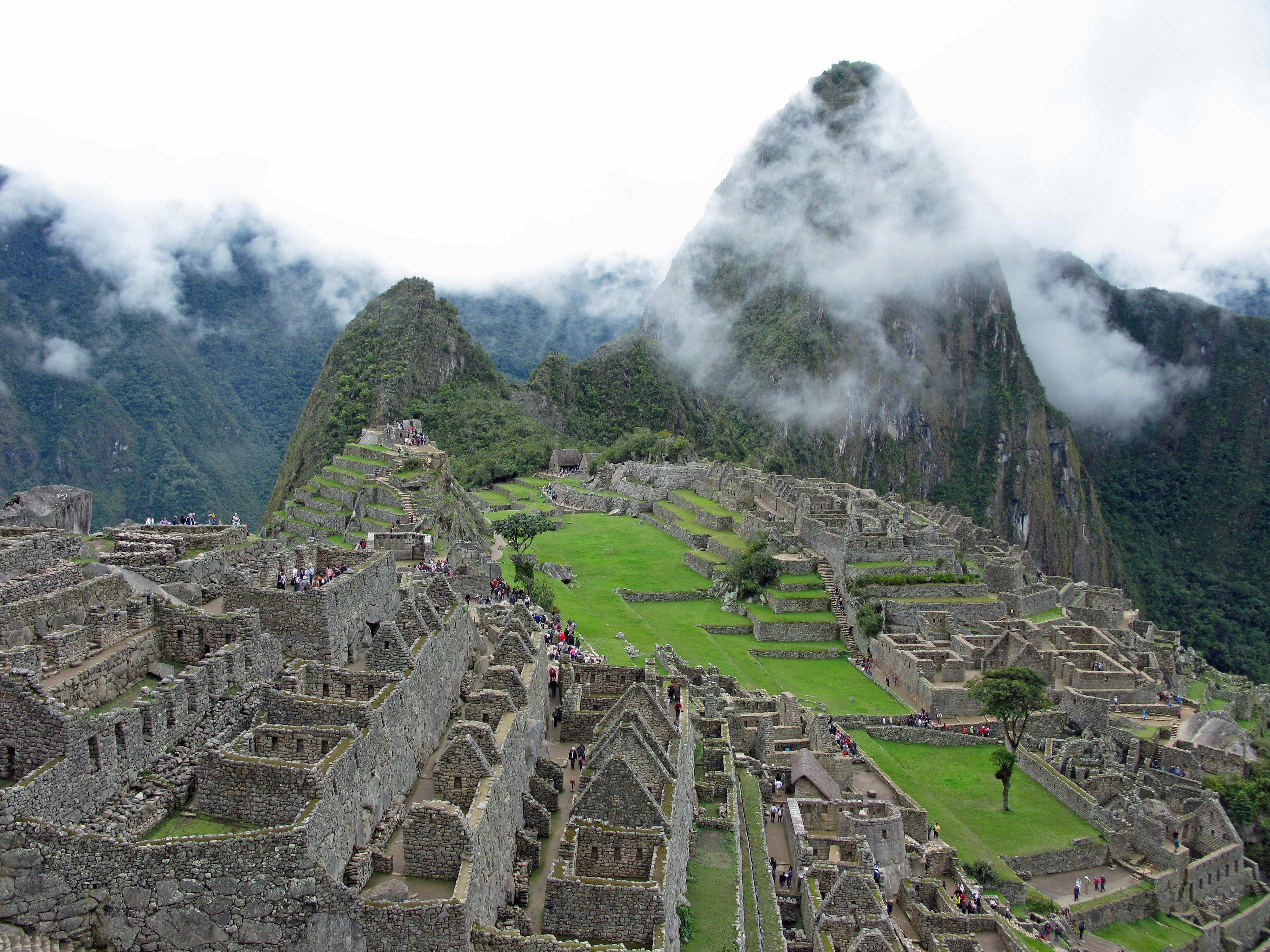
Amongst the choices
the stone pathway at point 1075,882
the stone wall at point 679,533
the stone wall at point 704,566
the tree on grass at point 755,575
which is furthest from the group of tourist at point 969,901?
the stone wall at point 679,533

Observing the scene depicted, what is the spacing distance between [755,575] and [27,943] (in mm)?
47176

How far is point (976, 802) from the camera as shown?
32.6 meters

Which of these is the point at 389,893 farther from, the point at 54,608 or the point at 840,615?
the point at 840,615

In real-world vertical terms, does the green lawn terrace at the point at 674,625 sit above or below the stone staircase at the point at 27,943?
below

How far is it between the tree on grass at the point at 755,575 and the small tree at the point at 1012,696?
1736cm

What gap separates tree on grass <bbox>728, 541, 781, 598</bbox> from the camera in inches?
2136

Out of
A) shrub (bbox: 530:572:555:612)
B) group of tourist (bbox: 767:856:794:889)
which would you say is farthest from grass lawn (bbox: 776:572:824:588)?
group of tourist (bbox: 767:856:794:889)

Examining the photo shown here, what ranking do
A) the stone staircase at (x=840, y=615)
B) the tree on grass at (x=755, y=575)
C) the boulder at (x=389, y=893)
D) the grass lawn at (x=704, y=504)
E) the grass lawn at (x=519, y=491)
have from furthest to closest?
1. the grass lawn at (x=519, y=491)
2. the grass lawn at (x=704, y=504)
3. the tree on grass at (x=755, y=575)
4. the stone staircase at (x=840, y=615)
5. the boulder at (x=389, y=893)

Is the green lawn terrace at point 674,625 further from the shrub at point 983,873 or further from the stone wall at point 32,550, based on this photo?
the stone wall at point 32,550

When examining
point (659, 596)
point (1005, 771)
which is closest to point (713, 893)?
point (1005, 771)

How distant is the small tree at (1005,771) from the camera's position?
32.1 metres

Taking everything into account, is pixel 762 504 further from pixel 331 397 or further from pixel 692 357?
pixel 692 357

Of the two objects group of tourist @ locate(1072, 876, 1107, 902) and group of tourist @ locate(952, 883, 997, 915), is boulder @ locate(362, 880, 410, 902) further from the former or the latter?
group of tourist @ locate(1072, 876, 1107, 902)

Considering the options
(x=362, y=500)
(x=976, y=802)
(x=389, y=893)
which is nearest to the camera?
(x=389, y=893)
